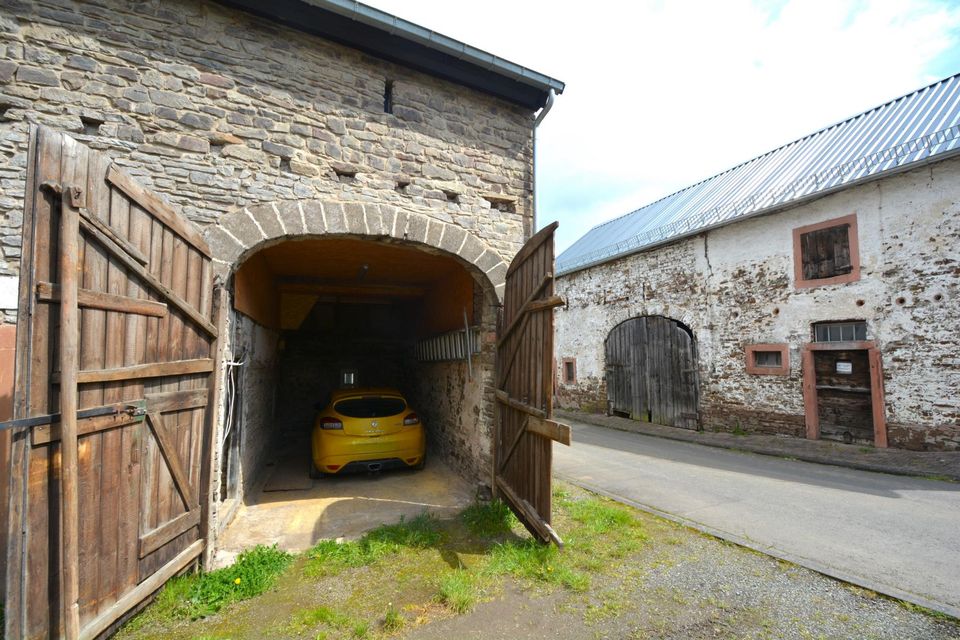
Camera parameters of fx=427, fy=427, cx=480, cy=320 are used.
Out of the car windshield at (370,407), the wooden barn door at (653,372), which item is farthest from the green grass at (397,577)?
the wooden barn door at (653,372)

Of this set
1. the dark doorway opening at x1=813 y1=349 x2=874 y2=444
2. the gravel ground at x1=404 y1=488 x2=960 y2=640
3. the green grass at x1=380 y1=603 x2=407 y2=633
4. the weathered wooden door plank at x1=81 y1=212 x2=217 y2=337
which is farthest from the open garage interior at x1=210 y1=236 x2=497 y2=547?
the dark doorway opening at x1=813 y1=349 x2=874 y2=444

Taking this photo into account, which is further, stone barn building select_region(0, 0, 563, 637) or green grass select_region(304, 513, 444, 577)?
green grass select_region(304, 513, 444, 577)

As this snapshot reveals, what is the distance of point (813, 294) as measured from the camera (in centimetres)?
921

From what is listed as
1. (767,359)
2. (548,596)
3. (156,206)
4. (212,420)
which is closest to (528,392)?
(548,596)

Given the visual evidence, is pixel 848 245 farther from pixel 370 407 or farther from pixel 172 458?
pixel 172 458

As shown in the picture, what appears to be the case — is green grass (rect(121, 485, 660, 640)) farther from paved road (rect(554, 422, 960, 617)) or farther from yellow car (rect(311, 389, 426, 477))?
yellow car (rect(311, 389, 426, 477))

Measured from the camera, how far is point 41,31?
376cm

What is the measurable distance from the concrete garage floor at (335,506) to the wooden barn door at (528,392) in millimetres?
1048

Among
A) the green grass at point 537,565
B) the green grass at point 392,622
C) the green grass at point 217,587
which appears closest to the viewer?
the green grass at point 392,622

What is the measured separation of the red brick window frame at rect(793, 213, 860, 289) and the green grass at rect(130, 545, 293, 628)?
10810 mm

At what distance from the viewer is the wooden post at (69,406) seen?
2.34 m

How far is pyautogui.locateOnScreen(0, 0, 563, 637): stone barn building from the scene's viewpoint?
2.54 m

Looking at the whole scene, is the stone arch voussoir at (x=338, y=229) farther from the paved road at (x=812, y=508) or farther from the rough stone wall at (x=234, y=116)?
the paved road at (x=812, y=508)

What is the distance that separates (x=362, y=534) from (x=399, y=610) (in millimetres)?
1441
